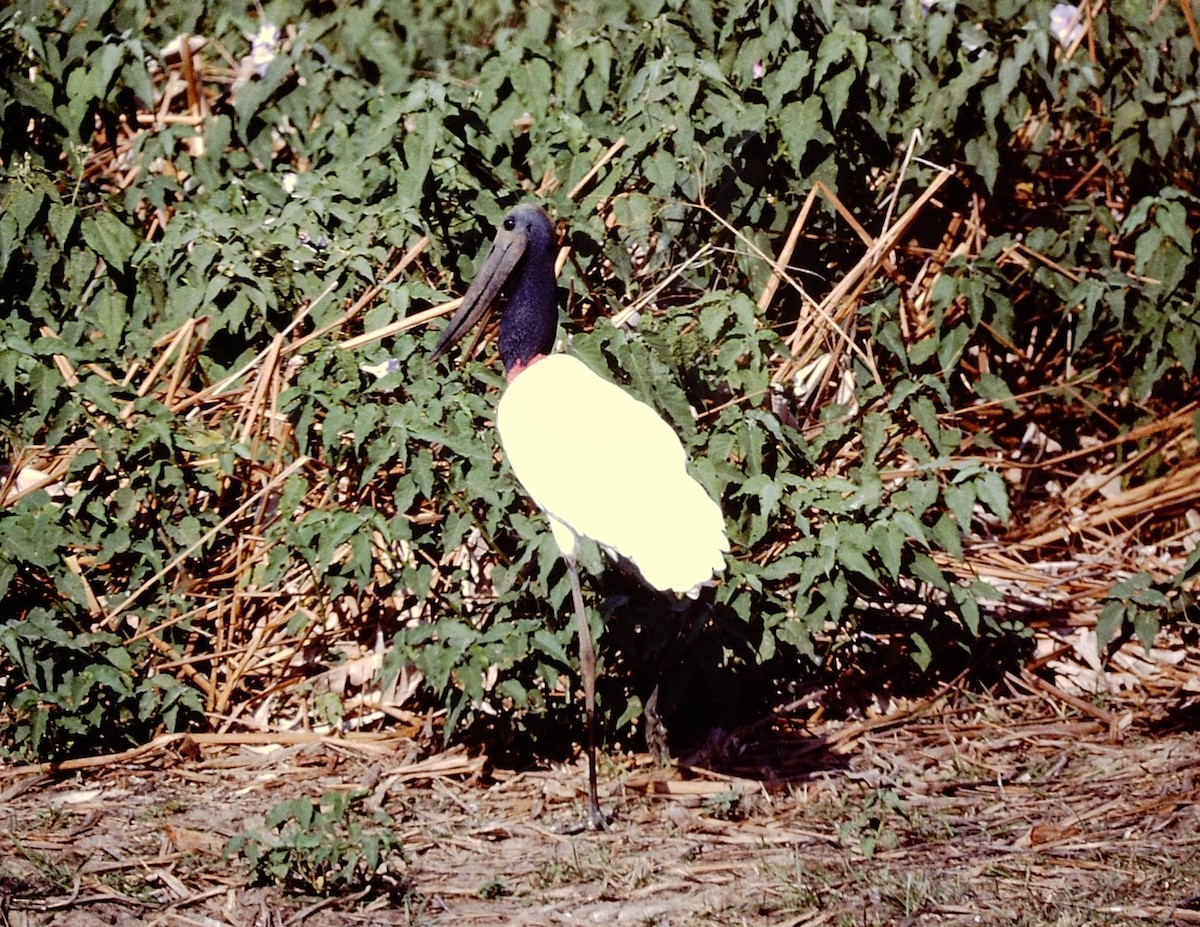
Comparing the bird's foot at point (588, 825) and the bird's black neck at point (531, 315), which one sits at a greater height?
the bird's black neck at point (531, 315)

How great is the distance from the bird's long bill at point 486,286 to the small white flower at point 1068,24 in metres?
2.38

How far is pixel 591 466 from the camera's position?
378 cm

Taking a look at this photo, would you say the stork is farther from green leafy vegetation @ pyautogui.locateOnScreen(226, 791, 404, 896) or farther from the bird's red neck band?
green leafy vegetation @ pyautogui.locateOnScreen(226, 791, 404, 896)

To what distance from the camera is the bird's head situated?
13.2ft

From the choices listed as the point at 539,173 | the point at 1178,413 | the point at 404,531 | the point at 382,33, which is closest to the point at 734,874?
the point at 404,531

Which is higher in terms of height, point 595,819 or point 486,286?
point 486,286

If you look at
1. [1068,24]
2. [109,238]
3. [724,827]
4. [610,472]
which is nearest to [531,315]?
[610,472]

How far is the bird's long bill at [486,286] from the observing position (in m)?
4.04

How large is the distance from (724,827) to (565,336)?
1495 mm

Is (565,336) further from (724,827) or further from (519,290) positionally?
(724,827)

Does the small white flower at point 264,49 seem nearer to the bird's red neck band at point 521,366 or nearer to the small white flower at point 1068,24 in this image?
the bird's red neck band at point 521,366

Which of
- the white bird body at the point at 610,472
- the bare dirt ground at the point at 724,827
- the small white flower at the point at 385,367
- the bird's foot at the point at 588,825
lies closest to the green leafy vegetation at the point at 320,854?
the bare dirt ground at the point at 724,827

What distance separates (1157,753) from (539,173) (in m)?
2.58

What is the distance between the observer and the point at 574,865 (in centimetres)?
366
